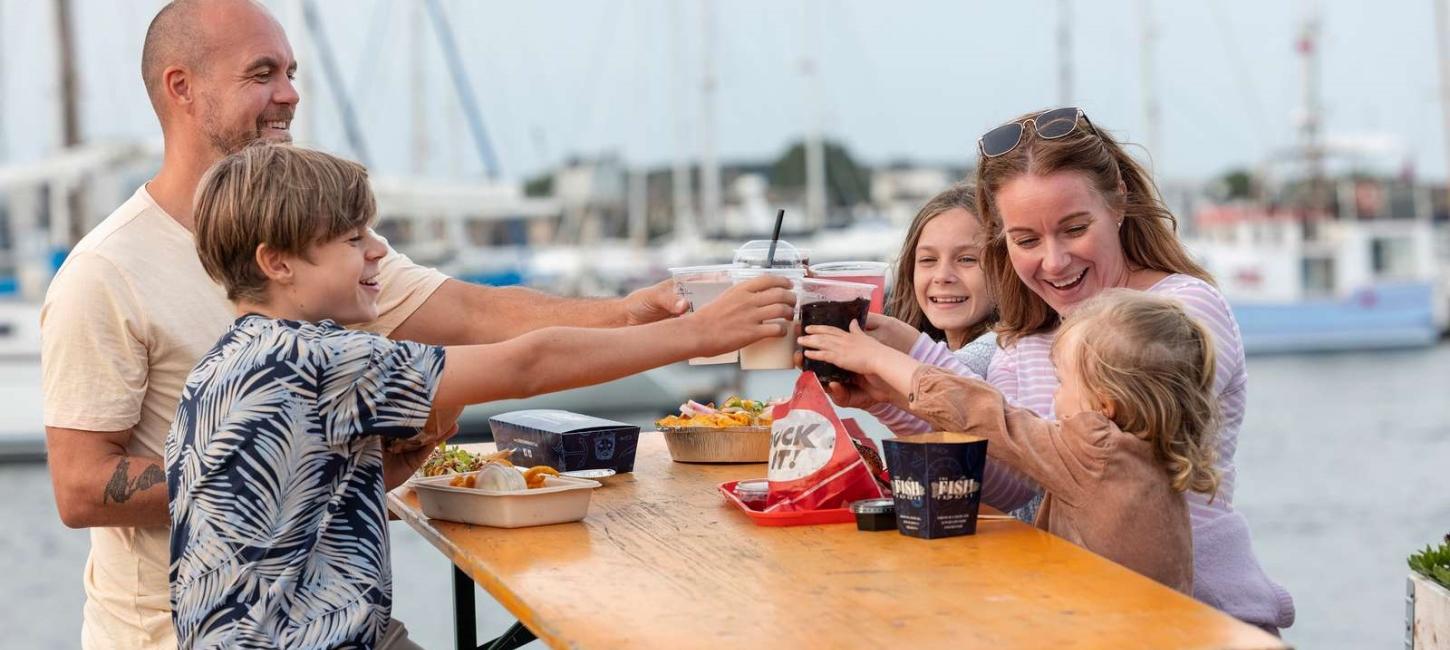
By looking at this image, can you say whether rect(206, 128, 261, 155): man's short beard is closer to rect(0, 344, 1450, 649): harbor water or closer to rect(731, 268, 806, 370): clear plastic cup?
rect(731, 268, 806, 370): clear plastic cup

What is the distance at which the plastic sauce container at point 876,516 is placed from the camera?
104 inches

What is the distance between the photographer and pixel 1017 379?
3.14 meters

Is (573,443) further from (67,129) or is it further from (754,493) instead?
(67,129)

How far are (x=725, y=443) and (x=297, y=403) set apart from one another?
1.36 m

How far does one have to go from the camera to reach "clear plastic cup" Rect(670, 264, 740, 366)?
9.84ft

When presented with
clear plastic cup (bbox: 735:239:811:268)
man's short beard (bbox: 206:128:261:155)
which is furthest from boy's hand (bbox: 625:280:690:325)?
man's short beard (bbox: 206:128:261:155)

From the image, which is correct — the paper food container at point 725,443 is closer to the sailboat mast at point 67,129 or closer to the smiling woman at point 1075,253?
the smiling woman at point 1075,253

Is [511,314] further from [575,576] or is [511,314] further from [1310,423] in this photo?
[1310,423]

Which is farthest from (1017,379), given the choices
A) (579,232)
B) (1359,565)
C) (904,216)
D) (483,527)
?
(904,216)

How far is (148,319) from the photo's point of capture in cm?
297

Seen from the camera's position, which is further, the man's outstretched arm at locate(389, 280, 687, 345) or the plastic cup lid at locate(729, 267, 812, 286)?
the man's outstretched arm at locate(389, 280, 687, 345)

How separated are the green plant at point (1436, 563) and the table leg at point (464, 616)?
222 centimetres

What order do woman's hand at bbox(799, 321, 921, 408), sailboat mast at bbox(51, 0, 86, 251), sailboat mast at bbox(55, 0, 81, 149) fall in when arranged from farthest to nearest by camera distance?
sailboat mast at bbox(55, 0, 81, 149), sailboat mast at bbox(51, 0, 86, 251), woman's hand at bbox(799, 321, 921, 408)

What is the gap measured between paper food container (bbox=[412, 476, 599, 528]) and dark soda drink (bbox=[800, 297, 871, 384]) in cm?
49
